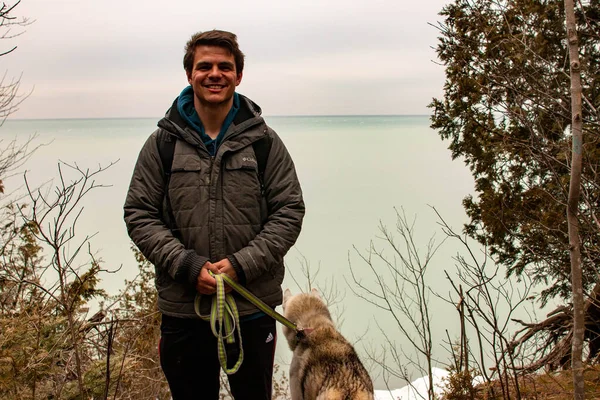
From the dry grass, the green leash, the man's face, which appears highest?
the man's face

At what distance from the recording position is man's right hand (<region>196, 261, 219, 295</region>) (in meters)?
2.54

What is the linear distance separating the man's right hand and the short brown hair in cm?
107

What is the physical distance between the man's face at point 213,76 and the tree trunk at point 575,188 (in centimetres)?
173

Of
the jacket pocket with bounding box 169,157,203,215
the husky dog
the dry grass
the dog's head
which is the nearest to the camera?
the jacket pocket with bounding box 169,157,203,215

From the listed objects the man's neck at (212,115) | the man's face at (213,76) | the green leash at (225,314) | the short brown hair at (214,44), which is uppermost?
the short brown hair at (214,44)

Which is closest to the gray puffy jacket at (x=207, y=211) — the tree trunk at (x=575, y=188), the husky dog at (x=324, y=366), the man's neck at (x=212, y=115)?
the man's neck at (x=212, y=115)

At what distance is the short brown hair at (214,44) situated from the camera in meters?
2.74

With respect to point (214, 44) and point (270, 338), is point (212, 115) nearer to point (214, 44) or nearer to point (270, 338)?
point (214, 44)

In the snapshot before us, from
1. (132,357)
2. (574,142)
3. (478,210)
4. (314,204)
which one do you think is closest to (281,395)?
(478,210)

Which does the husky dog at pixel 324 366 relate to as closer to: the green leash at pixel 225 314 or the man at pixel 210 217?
the man at pixel 210 217

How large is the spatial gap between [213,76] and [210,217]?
2.40 feet

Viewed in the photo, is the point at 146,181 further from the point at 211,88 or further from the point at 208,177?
the point at 211,88

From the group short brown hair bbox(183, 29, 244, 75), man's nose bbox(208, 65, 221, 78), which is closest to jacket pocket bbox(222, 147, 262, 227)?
man's nose bbox(208, 65, 221, 78)

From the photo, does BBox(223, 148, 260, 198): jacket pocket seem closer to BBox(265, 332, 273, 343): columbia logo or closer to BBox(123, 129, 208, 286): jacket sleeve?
BBox(123, 129, 208, 286): jacket sleeve
